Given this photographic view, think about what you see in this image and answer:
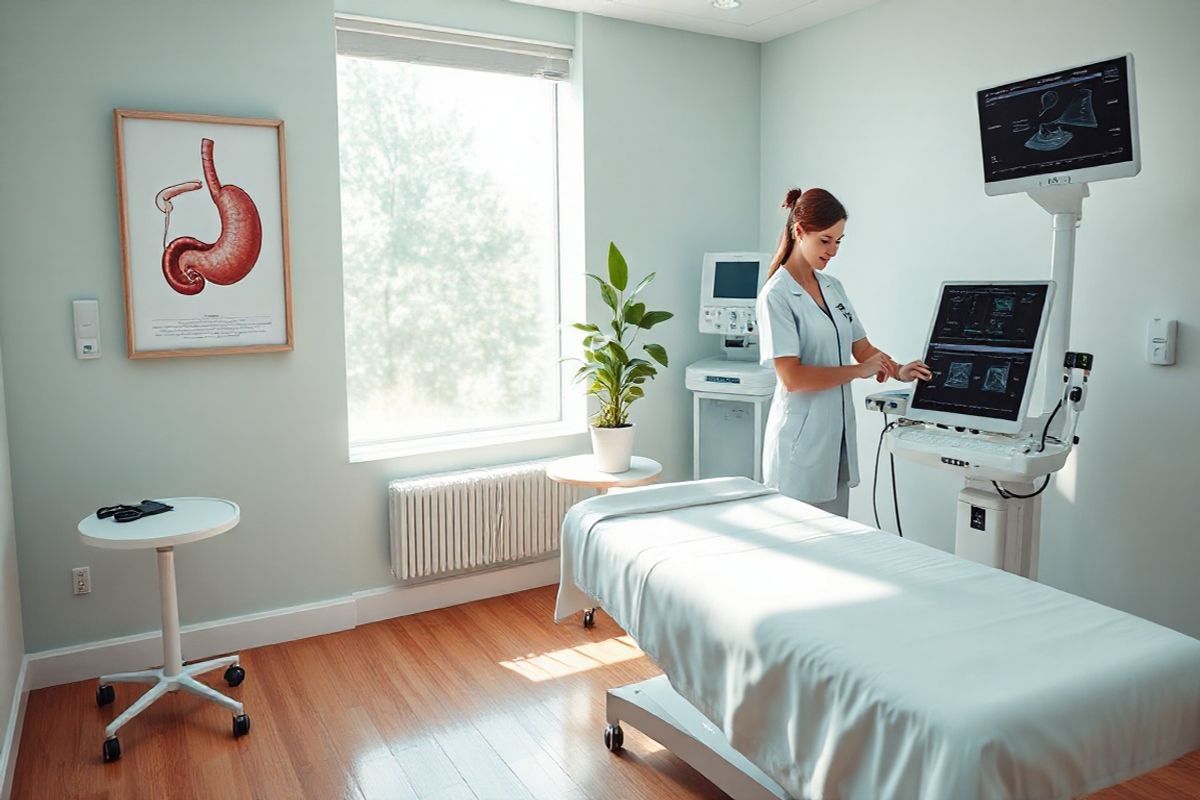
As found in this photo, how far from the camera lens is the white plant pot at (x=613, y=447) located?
129 inches

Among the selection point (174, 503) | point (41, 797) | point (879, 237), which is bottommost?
point (41, 797)

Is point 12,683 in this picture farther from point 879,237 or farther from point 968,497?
point 879,237

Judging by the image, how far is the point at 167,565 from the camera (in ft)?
8.72

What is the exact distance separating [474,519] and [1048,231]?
228 centimetres

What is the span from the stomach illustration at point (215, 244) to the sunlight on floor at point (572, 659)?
63.8 inches

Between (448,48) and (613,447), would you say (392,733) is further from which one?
(448,48)

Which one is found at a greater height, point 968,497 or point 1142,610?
point 968,497

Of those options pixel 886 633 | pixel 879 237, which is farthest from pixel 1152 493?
pixel 886 633

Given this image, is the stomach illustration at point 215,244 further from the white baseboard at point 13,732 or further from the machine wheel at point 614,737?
the machine wheel at point 614,737

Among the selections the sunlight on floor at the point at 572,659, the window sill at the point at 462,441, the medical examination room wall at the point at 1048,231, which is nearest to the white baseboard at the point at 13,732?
the window sill at the point at 462,441

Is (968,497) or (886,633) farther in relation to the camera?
(968,497)

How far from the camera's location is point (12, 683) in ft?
8.41

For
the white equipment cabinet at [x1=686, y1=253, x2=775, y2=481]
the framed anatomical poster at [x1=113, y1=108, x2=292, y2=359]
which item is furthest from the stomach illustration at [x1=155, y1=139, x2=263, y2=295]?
the white equipment cabinet at [x1=686, y1=253, x2=775, y2=481]

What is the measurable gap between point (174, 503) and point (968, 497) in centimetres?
243
